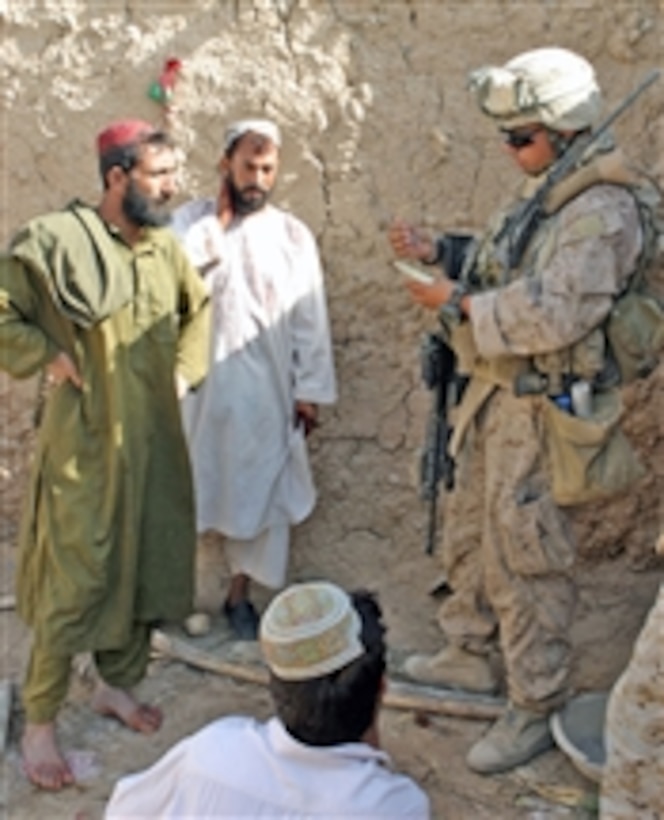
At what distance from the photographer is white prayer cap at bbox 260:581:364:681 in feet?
7.68

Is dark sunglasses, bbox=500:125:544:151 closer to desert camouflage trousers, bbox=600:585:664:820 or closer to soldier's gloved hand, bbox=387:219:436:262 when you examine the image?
soldier's gloved hand, bbox=387:219:436:262

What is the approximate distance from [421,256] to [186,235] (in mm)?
1000

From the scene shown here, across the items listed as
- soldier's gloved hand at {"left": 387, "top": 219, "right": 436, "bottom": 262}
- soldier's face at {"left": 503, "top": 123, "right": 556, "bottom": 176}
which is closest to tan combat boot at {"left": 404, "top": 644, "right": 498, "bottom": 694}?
soldier's gloved hand at {"left": 387, "top": 219, "right": 436, "bottom": 262}

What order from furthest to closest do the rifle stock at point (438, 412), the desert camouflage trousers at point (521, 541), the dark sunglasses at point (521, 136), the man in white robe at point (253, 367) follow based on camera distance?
1. the man in white robe at point (253, 367)
2. the rifle stock at point (438, 412)
3. the desert camouflage trousers at point (521, 541)
4. the dark sunglasses at point (521, 136)

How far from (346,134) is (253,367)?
1107mm

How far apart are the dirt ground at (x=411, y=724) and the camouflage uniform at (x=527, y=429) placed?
0.91ft

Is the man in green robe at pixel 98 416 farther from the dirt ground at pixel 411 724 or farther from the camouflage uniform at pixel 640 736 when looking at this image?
the camouflage uniform at pixel 640 736

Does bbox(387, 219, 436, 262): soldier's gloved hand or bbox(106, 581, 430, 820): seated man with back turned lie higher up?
bbox(387, 219, 436, 262): soldier's gloved hand

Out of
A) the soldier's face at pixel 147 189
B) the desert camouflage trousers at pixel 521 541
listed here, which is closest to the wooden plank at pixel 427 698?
the desert camouflage trousers at pixel 521 541

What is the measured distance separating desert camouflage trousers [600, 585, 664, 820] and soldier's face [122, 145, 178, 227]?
6.21 feet

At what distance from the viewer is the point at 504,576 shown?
398 centimetres

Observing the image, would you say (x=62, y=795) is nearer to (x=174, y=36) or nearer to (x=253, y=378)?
(x=253, y=378)

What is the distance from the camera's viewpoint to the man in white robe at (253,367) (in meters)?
4.75

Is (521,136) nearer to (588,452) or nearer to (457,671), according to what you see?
(588,452)
